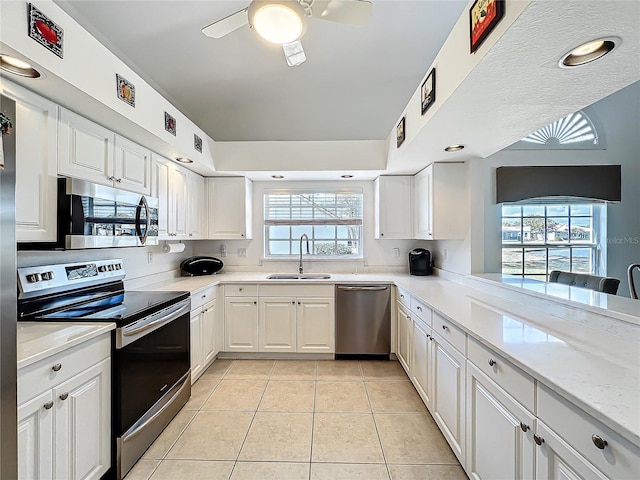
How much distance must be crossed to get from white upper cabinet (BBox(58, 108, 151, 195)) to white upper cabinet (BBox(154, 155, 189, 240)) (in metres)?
0.20

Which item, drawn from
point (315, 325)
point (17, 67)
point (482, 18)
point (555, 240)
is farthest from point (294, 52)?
point (555, 240)

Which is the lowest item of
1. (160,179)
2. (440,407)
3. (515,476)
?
(440,407)

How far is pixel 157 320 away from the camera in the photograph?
198cm

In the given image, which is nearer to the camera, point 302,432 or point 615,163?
point 302,432

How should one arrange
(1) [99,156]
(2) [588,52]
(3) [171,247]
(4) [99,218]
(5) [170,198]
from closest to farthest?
(2) [588,52], (4) [99,218], (1) [99,156], (5) [170,198], (3) [171,247]

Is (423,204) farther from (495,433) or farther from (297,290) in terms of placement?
(495,433)

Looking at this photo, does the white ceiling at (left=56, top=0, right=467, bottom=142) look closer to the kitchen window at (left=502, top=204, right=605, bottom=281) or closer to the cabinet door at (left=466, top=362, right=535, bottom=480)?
the kitchen window at (left=502, top=204, right=605, bottom=281)

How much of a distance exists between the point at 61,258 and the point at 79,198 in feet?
2.14

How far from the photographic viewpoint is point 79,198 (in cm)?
166

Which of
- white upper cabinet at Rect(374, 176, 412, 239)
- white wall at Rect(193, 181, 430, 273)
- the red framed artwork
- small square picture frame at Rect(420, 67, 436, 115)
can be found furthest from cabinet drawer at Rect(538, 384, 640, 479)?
white wall at Rect(193, 181, 430, 273)

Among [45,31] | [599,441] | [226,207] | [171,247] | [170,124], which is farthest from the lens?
[226,207]

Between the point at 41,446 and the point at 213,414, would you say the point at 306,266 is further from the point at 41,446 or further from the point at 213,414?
the point at 41,446

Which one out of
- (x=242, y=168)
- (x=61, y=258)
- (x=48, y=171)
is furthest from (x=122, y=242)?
(x=242, y=168)

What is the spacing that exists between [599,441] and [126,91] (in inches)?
101
